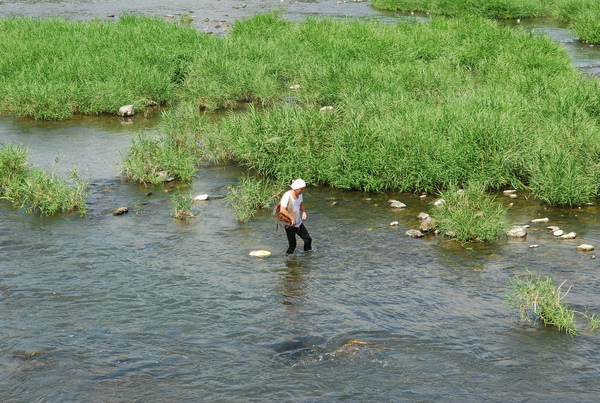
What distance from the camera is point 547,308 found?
8789 millimetres

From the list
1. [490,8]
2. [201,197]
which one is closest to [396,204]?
[201,197]

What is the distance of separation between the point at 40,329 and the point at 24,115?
12.9 meters

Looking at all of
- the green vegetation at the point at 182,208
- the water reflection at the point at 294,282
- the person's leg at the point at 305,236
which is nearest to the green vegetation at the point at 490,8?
the green vegetation at the point at 182,208

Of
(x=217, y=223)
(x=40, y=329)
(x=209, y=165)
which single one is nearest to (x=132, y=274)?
(x=40, y=329)

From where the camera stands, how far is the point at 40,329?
8.83 meters

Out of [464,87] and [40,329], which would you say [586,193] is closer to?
[464,87]

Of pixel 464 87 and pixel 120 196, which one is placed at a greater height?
pixel 464 87

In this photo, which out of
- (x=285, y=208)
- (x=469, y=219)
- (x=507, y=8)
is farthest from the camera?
(x=507, y=8)

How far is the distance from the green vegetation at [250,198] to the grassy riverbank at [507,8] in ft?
74.1

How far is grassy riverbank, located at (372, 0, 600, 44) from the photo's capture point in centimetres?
3572

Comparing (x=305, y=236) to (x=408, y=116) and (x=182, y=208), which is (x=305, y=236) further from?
(x=408, y=116)

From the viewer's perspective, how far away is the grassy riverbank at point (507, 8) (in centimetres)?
3572

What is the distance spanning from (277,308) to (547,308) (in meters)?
3.49

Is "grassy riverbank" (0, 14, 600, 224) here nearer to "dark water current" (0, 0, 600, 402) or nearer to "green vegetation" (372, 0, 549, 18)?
"dark water current" (0, 0, 600, 402)
